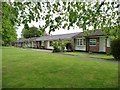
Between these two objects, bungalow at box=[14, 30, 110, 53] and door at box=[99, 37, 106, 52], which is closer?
bungalow at box=[14, 30, 110, 53]

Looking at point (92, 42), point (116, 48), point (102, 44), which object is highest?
point (92, 42)

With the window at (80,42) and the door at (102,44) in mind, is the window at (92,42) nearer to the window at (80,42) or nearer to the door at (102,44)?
the door at (102,44)

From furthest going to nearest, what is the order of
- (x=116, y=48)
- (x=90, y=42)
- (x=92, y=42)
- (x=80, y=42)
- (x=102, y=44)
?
(x=80, y=42) < (x=90, y=42) < (x=92, y=42) < (x=102, y=44) < (x=116, y=48)

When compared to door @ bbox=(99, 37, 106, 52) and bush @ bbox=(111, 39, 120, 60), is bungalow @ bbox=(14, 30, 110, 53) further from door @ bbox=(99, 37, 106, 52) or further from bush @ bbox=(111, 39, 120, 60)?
bush @ bbox=(111, 39, 120, 60)

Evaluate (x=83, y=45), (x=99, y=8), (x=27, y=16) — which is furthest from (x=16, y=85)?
(x=83, y=45)

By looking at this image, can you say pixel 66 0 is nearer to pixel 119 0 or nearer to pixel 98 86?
pixel 119 0

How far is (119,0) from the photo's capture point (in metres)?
9.70

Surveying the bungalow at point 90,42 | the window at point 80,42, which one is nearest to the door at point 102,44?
the bungalow at point 90,42

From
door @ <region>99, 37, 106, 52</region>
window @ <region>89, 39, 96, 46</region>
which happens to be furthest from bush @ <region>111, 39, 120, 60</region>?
window @ <region>89, 39, 96, 46</region>

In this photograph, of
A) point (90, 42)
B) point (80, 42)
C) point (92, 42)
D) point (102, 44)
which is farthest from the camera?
point (80, 42)

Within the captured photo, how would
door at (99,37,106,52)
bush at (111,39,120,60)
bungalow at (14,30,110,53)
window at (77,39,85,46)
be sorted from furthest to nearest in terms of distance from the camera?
window at (77,39,85,46), door at (99,37,106,52), bungalow at (14,30,110,53), bush at (111,39,120,60)

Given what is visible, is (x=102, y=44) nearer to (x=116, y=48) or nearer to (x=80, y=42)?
(x=80, y=42)

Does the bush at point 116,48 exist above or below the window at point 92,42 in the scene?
below

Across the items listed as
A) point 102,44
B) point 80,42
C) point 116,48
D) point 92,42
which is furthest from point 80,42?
point 116,48
